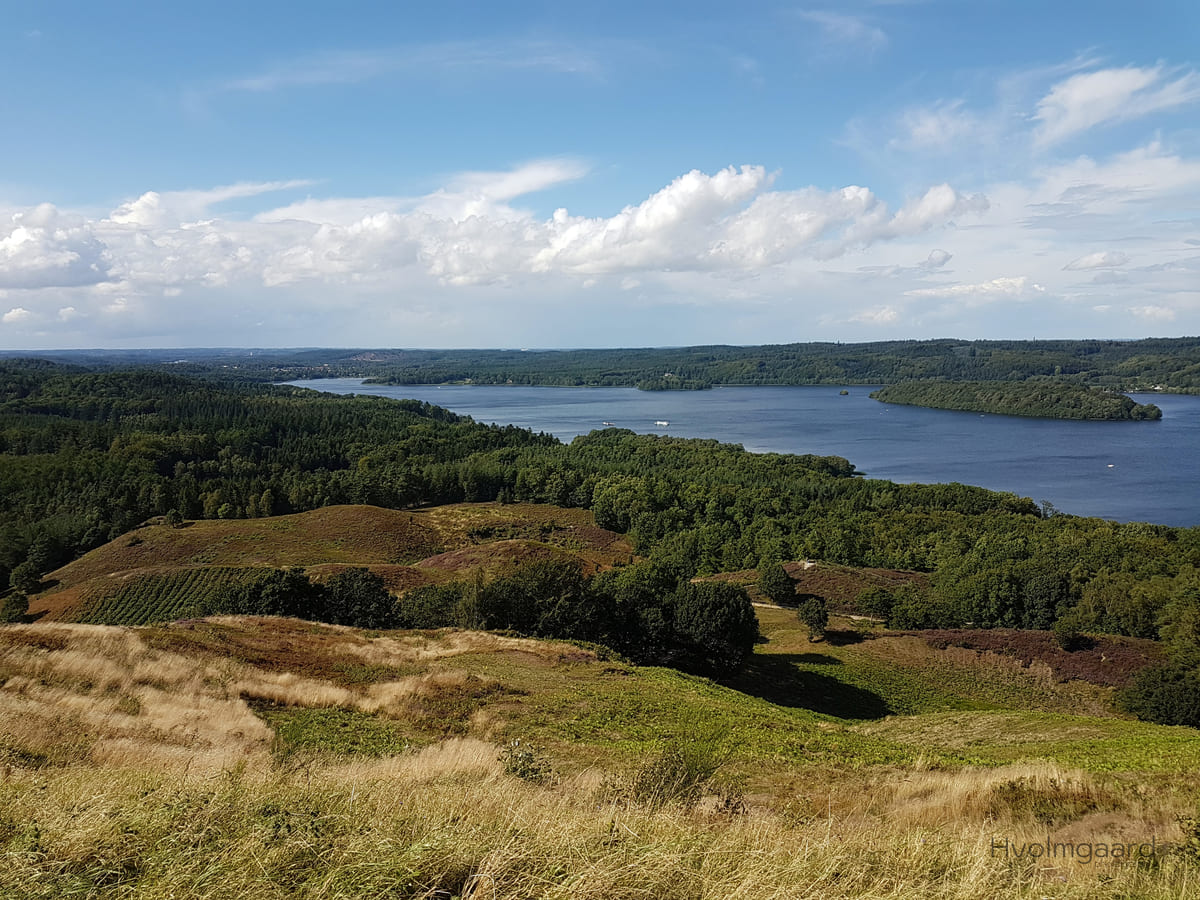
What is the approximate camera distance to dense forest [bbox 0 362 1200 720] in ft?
178

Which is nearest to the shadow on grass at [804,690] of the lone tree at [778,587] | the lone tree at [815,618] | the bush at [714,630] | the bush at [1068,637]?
the bush at [714,630]

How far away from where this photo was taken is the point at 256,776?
770 centimetres

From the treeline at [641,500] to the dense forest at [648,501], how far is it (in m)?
0.25

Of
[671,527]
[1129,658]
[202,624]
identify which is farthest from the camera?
[671,527]

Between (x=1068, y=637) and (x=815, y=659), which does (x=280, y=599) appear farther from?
(x=1068, y=637)

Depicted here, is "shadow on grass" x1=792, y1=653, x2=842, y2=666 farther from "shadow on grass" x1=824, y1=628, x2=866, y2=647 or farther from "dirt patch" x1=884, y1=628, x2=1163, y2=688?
"dirt patch" x1=884, y1=628, x2=1163, y2=688

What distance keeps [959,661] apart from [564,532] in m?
58.1

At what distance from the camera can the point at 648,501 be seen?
312 feet

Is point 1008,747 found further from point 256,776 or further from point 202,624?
point 202,624

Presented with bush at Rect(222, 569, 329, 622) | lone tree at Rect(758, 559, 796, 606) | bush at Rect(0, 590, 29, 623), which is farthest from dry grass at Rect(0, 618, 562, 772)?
bush at Rect(0, 590, 29, 623)

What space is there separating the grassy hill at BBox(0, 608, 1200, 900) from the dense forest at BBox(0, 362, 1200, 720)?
19.3 metres

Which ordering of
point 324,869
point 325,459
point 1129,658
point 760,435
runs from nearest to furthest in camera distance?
point 324,869, point 1129,658, point 325,459, point 760,435

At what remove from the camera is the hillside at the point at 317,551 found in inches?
2175

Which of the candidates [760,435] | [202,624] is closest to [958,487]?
[760,435]
